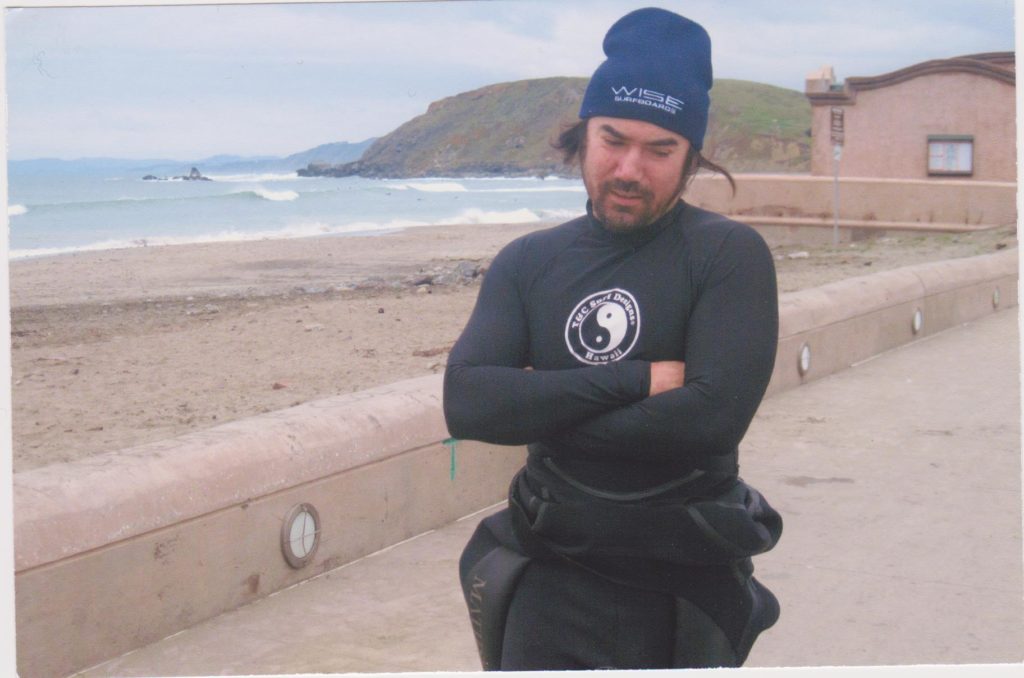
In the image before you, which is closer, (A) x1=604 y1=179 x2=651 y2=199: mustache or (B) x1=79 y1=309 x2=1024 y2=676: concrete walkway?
(A) x1=604 y1=179 x2=651 y2=199: mustache

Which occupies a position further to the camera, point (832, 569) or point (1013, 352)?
point (1013, 352)

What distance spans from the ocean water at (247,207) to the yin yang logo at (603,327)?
22376mm

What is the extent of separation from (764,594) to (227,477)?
1.85 meters

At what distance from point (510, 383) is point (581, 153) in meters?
0.45

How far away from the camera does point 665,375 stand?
7.43 feet

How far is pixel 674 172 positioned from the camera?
7.66 feet

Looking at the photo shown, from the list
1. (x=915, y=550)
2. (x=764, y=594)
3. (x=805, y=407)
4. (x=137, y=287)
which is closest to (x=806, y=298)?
(x=805, y=407)

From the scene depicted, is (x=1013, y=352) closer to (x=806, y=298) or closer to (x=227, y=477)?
(x=806, y=298)

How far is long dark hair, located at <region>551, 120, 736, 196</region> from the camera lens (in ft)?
7.86

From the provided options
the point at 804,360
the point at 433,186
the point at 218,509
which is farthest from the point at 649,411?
the point at 433,186

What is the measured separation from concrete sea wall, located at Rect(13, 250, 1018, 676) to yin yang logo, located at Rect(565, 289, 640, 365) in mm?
1638

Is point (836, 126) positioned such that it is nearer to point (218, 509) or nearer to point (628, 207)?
point (218, 509)

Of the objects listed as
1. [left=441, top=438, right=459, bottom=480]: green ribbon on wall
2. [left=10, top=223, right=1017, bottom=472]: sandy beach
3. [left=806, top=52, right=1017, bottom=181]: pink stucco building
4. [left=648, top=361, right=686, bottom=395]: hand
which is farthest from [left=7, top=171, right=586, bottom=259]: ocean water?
[left=648, top=361, right=686, bottom=395]: hand

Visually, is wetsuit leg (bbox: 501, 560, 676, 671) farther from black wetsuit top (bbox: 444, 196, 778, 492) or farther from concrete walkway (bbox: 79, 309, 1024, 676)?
concrete walkway (bbox: 79, 309, 1024, 676)
